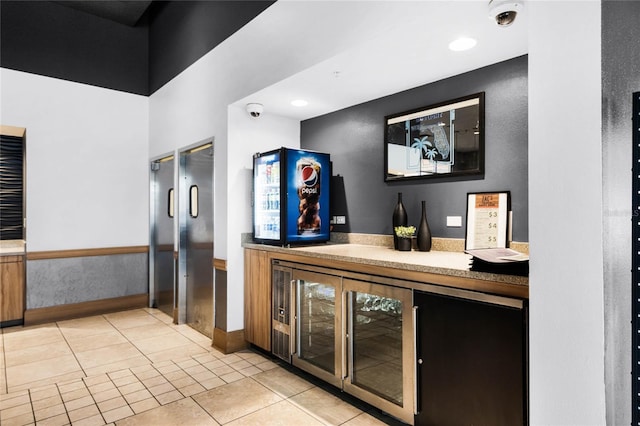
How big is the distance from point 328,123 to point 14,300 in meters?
4.23

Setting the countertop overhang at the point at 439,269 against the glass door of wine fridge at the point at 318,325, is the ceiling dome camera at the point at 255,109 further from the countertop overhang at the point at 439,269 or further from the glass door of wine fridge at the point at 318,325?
the glass door of wine fridge at the point at 318,325

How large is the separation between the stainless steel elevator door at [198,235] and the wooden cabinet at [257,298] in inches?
21.2

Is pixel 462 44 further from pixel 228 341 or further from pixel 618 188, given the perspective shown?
pixel 228 341

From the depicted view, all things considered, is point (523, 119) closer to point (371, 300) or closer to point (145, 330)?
point (371, 300)

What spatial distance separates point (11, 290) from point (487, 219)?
5203 mm

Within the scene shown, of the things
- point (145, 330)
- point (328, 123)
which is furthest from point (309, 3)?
point (145, 330)

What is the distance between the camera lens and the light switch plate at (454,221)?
106 inches

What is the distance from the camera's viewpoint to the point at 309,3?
8.73 feet

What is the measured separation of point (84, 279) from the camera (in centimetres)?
481

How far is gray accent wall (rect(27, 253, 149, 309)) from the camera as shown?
4.51 m

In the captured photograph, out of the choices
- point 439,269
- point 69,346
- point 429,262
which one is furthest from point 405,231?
point 69,346

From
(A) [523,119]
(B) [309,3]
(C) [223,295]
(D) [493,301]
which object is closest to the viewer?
(D) [493,301]

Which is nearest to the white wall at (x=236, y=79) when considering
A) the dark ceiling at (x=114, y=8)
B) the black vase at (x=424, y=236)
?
the dark ceiling at (x=114, y=8)

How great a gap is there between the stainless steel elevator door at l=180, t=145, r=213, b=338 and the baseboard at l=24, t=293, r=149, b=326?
1.20m
